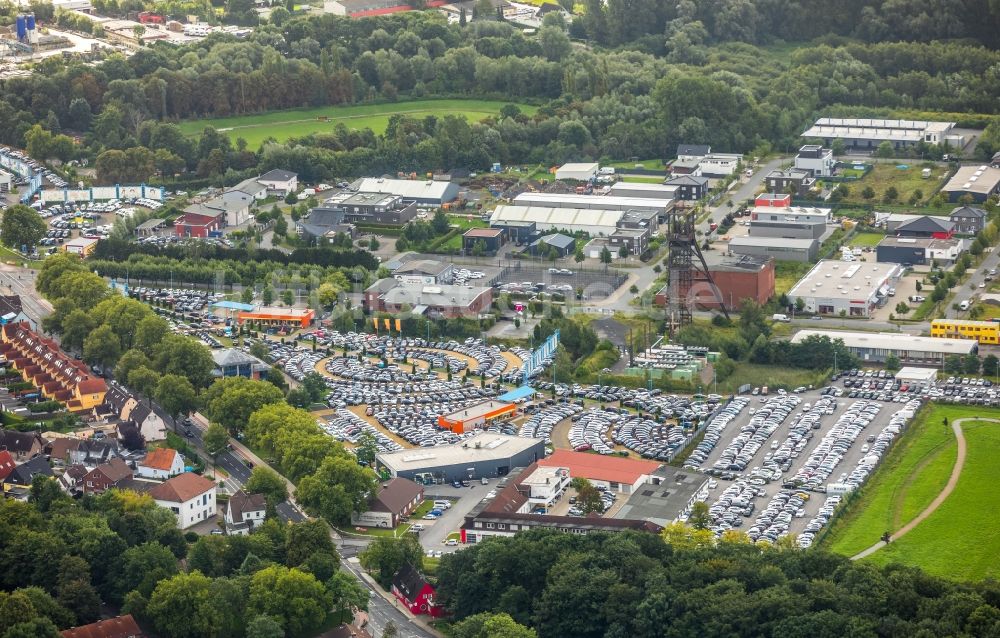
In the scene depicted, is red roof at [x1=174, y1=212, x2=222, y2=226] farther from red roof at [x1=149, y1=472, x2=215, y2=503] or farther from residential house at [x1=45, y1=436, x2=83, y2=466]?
red roof at [x1=149, y1=472, x2=215, y2=503]

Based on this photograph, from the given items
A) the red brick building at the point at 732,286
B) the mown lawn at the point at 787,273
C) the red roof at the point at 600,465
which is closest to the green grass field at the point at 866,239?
the mown lawn at the point at 787,273

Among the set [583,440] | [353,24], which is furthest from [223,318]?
[353,24]

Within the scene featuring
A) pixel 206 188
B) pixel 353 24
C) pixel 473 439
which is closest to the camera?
pixel 473 439

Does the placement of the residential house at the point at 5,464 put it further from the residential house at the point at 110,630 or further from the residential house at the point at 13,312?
the residential house at the point at 13,312

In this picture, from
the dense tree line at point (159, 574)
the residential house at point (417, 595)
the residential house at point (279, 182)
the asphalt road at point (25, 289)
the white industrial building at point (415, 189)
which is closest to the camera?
the dense tree line at point (159, 574)

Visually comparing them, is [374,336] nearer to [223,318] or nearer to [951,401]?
[223,318]

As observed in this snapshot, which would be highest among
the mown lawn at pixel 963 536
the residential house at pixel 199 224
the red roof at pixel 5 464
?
the mown lawn at pixel 963 536

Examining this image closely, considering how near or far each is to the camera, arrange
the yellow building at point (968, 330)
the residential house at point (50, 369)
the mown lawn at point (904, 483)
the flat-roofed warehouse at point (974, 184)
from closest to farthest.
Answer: the mown lawn at point (904, 483)
the residential house at point (50, 369)
the yellow building at point (968, 330)
the flat-roofed warehouse at point (974, 184)

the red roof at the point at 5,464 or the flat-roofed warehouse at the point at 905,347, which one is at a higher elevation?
the flat-roofed warehouse at the point at 905,347
